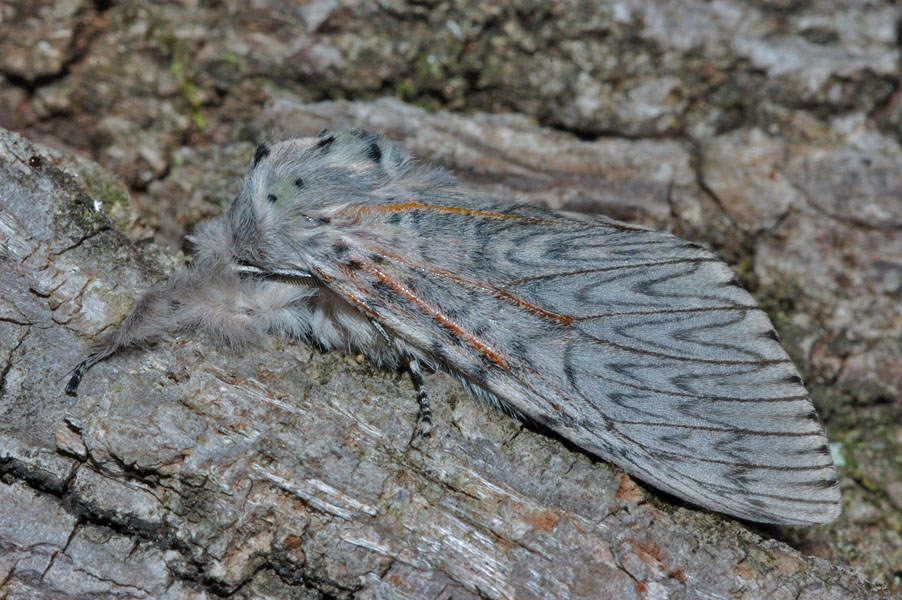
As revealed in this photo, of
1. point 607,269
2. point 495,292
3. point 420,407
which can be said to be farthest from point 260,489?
point 607,269

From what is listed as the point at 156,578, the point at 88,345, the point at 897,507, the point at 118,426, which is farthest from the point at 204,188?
the point at 897,507

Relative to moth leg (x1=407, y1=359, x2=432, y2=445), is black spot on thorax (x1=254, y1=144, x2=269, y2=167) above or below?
above

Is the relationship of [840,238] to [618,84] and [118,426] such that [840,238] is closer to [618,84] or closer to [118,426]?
[618,84]

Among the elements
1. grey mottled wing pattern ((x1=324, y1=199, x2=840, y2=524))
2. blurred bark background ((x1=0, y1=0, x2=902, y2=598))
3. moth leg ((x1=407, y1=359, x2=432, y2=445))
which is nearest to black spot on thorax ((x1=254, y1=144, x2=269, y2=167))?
blurred bark background ((x1=0, y1=0, x2=902, y2=598))

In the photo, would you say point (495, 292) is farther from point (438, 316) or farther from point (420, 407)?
point (420, 407)

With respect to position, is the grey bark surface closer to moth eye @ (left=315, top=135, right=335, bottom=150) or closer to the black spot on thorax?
the black spot on thorax
